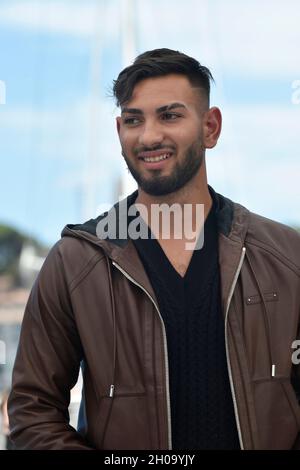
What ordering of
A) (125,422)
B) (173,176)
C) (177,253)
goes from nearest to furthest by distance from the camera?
(125,422), (173,176), (177,253)

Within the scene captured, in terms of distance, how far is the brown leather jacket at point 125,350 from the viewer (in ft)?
9.65

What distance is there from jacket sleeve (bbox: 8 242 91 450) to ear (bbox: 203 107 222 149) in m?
0.58

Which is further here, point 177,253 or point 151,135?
point 177,253

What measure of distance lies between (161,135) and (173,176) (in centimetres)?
12

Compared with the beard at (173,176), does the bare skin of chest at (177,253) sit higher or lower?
lower

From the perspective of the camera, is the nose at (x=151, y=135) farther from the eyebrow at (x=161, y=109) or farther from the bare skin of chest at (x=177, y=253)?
the bare skin of chest at (x=177, y=253)

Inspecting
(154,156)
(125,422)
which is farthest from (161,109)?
(125,422)

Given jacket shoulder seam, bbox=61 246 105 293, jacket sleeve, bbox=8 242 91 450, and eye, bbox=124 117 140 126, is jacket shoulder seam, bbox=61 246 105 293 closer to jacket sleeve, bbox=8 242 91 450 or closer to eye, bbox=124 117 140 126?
jacket sleeve, bbox=8 242 91 450

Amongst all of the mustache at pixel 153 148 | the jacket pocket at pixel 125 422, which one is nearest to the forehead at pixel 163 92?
the mustache at pixel 153 148

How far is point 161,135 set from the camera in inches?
119

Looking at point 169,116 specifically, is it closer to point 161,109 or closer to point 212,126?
point 161,109

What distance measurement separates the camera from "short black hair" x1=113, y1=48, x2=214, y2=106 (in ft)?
10.2

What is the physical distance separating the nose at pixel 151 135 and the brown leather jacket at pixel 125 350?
33cm

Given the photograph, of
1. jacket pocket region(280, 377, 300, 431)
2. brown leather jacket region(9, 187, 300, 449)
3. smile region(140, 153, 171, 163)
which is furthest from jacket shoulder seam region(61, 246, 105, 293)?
jacket pocket region(280, 377, 300, 431)
